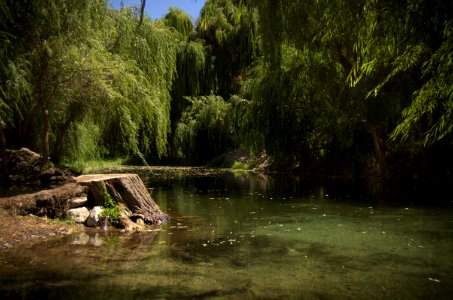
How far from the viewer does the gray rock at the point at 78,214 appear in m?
7.14

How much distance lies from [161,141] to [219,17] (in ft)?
39.3

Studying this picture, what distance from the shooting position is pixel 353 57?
11.5 meters

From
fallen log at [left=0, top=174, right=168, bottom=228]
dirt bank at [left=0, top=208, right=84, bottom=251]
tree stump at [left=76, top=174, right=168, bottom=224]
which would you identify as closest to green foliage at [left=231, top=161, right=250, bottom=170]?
fallen log at [left=0, top=174, right=168, bottom=228]

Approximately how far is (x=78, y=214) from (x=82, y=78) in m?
2.62

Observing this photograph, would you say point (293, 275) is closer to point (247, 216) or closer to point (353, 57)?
point (247, 216)

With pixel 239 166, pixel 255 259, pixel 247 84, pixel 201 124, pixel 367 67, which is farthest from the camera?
pixel 239 166

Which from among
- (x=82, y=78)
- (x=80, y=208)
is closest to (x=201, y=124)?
(x=82, y=78)

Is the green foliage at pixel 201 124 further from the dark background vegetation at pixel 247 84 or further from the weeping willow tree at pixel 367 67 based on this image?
the weeping willow tree at pixel 367 67

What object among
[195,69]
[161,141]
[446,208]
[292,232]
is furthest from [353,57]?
[195,69]

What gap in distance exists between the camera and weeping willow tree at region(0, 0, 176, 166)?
6719 millimetres

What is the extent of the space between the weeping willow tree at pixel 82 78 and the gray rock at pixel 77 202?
5.22 ft

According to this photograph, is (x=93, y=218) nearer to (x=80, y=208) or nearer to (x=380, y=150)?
(x=80, y=208)

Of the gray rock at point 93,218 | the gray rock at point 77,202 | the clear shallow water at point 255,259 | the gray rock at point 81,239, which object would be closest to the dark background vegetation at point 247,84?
the clear shallow water at point 255,259

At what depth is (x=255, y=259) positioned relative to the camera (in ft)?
16.8
